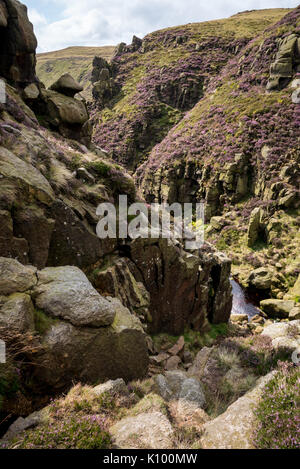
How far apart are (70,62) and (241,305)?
182m

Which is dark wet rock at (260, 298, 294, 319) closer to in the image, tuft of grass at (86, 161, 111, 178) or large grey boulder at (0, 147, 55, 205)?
tuft of grass at (86, 161, 111, 178)

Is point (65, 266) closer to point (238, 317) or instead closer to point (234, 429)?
point (234, 429)

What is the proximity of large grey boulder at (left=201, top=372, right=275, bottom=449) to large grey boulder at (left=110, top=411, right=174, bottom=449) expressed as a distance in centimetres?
83

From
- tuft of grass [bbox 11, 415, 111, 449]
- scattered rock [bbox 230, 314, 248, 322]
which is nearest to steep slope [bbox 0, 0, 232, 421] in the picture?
tuft of grass [bbox 11, 415, 111, 449]

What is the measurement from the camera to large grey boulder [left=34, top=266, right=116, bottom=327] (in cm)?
588

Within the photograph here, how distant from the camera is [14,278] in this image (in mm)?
Answer: 5660

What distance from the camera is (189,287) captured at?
1600 cm

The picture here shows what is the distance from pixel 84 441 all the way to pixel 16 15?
20661mm

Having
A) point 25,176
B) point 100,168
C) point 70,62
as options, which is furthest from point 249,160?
point 70,62

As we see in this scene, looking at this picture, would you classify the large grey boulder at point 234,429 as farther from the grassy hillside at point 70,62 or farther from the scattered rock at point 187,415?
the grassy hillside at point 70,62

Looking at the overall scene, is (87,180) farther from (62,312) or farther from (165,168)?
(165,168)

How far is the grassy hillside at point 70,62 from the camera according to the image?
5295 inches

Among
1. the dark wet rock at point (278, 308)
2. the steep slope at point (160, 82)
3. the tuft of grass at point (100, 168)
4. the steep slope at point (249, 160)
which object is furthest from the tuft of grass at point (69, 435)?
the steep slope at point (160, 82)

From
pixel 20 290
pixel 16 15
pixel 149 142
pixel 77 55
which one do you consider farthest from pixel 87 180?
pixel 77 55
